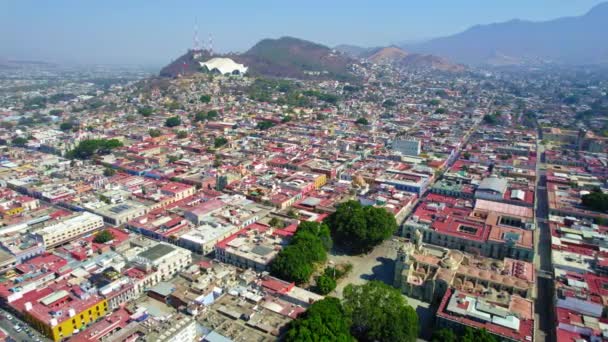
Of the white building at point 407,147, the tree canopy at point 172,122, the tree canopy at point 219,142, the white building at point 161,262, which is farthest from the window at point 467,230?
the tree canopy at point 172,122

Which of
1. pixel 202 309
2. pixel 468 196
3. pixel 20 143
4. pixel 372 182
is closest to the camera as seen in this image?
pixel 202 309

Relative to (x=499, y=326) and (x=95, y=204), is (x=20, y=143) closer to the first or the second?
(x=95, y=204)

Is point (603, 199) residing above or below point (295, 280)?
above

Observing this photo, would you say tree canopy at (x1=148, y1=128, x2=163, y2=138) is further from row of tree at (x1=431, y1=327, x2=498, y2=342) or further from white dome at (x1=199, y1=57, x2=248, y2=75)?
white dome at (x1=199, y1=57, x2=248, y2=75)

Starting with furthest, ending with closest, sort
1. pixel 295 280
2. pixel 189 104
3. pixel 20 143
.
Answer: pixel 189 104 → pixel 20 143 → pixel 295 280

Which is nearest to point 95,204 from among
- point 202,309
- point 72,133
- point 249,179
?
point 249,179

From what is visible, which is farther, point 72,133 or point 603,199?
point 72,133

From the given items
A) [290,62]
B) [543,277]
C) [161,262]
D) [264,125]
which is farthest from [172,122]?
[290,62]

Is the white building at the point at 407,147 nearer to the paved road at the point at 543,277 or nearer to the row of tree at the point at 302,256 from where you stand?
the paved road at the point at 543,277
